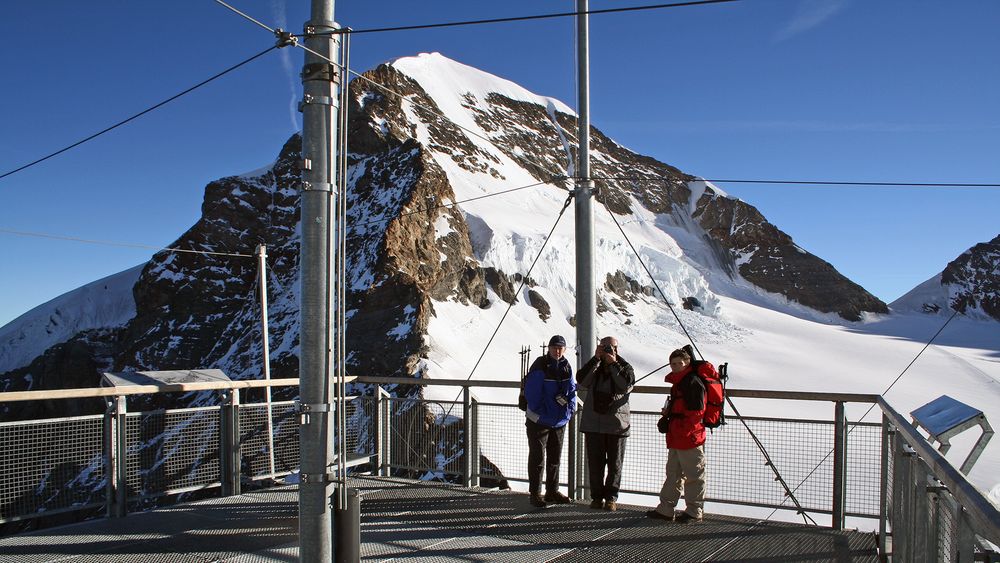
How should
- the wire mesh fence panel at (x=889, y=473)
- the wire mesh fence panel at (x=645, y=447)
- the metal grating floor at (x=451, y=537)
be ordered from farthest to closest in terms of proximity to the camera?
the wire mesh fence panel at (x=645, y=447) < the metal grating floor at (x=451, y=537) < the wire mesh fence panel at (x=889, y=473)

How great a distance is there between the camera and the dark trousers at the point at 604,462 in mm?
7398

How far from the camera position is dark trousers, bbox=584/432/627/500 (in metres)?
7.40

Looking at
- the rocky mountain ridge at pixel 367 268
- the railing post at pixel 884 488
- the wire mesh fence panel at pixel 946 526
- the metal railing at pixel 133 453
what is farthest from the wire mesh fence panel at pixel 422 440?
the rocky mountain ridge at pixel 367 268

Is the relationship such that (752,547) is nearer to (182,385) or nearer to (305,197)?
(305,197)

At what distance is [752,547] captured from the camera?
6.10m

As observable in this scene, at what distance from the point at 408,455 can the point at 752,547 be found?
4.67 metres

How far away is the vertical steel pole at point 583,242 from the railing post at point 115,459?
15.4 feet

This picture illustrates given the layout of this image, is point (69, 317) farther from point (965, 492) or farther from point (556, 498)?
point (965, 492)

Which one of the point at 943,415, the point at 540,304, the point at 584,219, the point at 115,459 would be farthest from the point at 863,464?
the point at 540,304

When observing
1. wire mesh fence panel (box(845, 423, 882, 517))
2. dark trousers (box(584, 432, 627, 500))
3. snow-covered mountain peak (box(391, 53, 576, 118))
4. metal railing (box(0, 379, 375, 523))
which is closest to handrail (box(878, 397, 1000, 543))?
wire mesh fence panel (box(845, 423, 882, 517))

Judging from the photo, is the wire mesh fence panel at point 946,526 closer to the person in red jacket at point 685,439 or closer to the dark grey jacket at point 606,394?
the person in red jacket at point 685,439

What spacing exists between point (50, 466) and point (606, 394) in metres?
5.49

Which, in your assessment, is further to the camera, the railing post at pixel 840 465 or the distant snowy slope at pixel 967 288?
the distant snowy slope at pixel 967 288

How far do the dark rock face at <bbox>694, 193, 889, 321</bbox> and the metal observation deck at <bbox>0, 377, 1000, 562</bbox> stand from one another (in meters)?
91.2
